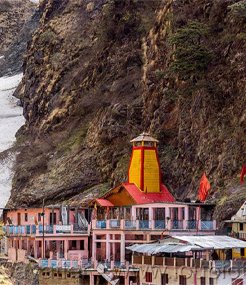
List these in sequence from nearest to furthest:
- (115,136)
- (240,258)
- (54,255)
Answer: (240,258)
(54,255)
(115,136)

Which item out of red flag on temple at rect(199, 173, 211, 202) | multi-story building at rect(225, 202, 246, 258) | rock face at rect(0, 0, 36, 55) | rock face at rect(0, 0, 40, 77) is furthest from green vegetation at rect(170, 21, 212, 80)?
rock face at rect(0, 0, 36, 55)

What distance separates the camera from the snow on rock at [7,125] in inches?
3835

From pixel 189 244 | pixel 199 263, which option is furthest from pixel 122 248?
Answer: pixel 199 263

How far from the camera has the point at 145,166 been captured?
209ft

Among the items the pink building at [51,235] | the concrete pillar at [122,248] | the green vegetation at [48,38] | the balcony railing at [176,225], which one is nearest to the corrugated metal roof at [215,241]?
the balcony railing at [176,225]

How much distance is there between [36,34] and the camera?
4363 inches

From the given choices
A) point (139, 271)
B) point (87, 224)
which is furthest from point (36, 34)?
point (139, 271)

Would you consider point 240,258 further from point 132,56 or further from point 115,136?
point 132,56

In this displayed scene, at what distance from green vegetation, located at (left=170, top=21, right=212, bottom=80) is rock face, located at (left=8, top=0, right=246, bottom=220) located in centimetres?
7

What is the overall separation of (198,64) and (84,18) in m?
45.3

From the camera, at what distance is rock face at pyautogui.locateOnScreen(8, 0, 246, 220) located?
62.6 meters

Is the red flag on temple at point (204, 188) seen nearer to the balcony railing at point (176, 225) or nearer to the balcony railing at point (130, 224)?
the balcony railing at point (176, 225)

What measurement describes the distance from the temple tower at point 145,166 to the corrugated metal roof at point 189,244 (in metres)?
12.6

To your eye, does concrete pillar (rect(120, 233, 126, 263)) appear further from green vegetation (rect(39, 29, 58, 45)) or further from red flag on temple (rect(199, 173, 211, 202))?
green vegetation (rect(39, 29, 58, 45))
